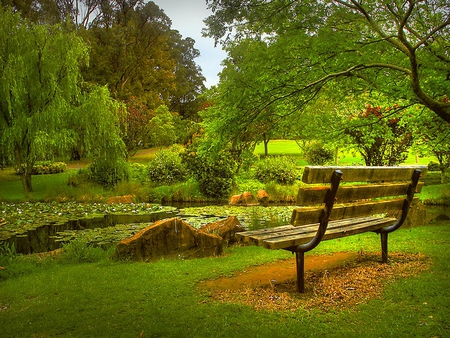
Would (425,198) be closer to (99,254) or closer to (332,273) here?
(332,273)

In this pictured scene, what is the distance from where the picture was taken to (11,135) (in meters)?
16.2

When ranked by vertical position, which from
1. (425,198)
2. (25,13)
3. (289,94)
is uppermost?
(25,13)

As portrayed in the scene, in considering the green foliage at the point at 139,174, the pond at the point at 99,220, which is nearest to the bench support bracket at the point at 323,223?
the pond at the point at 99,220

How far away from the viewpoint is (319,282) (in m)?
4.34

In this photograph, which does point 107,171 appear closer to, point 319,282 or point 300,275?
point 319,282

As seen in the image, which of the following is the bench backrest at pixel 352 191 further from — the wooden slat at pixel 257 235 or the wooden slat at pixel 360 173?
the wooden slat at pixel 257 235

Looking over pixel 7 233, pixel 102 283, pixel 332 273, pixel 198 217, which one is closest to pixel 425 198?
pixel 198 217

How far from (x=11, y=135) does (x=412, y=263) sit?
1722 cm

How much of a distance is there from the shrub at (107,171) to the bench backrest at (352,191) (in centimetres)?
1648

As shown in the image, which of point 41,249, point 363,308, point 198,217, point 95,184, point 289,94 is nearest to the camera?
point 363,308

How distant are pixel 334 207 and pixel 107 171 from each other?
17365 mm

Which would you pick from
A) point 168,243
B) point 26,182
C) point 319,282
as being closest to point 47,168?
point 26,182

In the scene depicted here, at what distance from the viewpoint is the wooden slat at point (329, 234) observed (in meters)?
3.82

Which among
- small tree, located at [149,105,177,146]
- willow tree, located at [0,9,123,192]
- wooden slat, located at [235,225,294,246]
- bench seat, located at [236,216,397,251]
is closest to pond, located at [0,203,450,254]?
willow tree, located at [0,9,123,192]
